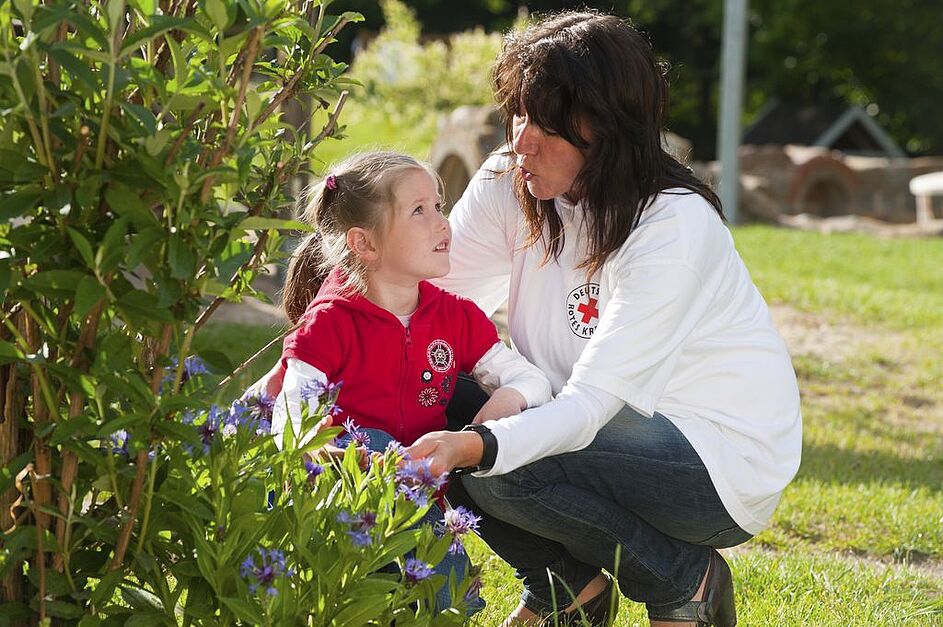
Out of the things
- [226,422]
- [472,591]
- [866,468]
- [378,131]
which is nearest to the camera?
[226,422]

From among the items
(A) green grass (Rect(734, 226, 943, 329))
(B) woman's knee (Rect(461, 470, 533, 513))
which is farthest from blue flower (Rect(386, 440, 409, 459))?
(A) green grass (Rect(734, 226, 943, 329))

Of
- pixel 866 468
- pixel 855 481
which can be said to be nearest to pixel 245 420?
pixel 855 481

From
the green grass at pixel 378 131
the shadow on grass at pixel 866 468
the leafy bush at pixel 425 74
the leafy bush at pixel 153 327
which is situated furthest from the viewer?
the green grass at pixel 378 131

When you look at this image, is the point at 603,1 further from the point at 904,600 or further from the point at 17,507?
the point at 17,507

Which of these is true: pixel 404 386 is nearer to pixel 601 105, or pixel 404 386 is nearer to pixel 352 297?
pixel 352 297

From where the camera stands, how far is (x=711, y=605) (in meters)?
2.67

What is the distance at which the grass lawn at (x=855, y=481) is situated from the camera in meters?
3.13

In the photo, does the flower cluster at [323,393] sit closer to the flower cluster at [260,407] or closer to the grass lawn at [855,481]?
the flower cluster at [260,407]

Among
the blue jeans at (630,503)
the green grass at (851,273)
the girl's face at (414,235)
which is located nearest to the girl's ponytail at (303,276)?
the girl's face at (414,235)

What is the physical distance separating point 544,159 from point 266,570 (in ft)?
4.03

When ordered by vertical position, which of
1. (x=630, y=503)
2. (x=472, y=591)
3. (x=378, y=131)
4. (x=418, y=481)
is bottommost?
(x=378, y=131)

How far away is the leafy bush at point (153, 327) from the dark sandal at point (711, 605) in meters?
0.82

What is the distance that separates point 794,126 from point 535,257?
25455mm

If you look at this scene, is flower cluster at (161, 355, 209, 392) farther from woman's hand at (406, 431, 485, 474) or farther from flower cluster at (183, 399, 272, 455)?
woman's hand at (406, 431, 485, 474)
